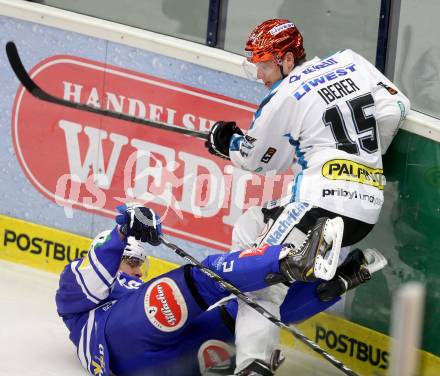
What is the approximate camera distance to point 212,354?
9.27 ft

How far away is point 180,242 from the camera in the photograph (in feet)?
12.3

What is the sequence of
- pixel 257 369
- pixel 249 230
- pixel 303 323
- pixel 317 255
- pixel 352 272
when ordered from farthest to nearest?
1. pixel 303 323
2. pixel 249 230
3. pixel 352 272
4. pixel 257 369
5. pixel 317 255

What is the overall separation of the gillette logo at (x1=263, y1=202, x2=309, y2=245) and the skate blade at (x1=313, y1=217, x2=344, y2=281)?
0.23 m

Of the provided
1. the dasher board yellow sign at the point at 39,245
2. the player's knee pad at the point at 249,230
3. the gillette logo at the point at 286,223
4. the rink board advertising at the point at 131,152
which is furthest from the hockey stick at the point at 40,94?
the gillette logo at the point at 286,223

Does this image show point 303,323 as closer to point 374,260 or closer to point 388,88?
point 374,260

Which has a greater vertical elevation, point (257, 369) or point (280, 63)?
point (280, 63)

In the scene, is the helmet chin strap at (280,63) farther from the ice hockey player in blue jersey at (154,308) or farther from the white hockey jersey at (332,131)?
the ice hockey player in blue jersey at (154,308)

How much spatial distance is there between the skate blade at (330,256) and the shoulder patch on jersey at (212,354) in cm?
50

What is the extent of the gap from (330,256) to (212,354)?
1.89 feet

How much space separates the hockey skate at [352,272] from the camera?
2826 millimetres

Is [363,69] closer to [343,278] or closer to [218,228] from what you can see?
[343,278]

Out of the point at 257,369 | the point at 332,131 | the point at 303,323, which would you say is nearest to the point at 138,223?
the point at 257,369

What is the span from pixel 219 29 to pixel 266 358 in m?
1.54

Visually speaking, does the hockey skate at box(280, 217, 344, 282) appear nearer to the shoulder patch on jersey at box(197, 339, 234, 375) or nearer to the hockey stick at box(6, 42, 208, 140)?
the shoulder patch on jersey at box(197, 339, 234, 375)
